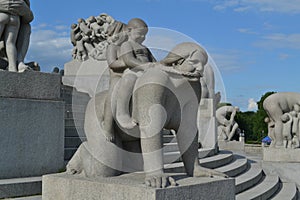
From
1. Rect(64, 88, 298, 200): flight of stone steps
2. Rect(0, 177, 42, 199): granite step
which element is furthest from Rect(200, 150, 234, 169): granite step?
Rect(0, 177, 42, 199): granite step

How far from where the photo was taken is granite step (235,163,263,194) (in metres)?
6.49

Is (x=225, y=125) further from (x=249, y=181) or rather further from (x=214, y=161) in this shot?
(x=249, y=181)

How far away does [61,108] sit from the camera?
6062 millimetres

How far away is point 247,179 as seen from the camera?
709cm

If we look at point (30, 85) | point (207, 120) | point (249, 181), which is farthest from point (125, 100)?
point (207, 120)

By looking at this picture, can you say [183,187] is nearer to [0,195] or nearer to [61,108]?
[0,195]

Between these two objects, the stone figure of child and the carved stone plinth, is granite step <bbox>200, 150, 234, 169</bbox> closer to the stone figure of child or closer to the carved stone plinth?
the carved stone plinth

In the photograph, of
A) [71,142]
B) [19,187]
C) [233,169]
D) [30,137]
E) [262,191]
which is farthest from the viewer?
[233,169]

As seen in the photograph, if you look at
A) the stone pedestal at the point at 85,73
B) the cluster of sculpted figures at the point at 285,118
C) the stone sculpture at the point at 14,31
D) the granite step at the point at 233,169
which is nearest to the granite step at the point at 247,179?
the granite step at the point at 233,169

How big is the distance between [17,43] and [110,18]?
30.5 ft

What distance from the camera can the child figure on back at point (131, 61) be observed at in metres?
3.28

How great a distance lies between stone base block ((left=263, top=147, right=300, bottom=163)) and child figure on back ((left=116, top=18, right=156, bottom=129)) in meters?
8.66

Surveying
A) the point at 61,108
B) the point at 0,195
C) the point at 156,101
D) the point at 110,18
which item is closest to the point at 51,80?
the point at 61,108

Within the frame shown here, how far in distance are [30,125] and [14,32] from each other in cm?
166
